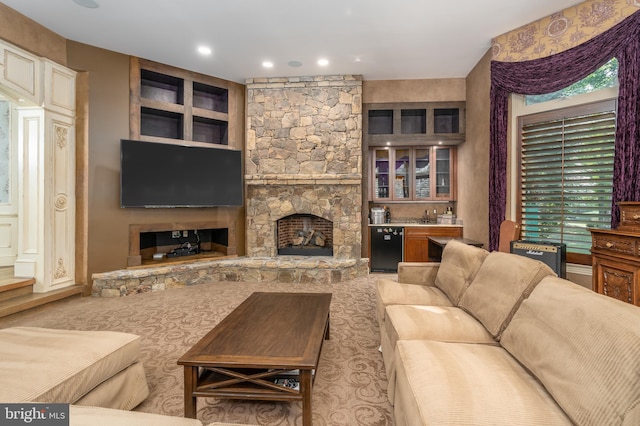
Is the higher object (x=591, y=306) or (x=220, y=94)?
(x=220, y=94)

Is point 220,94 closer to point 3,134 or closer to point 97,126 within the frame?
point 97,126

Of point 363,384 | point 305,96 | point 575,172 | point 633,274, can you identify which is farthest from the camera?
point 305,96

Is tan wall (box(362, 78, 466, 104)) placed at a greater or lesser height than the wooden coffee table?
greater

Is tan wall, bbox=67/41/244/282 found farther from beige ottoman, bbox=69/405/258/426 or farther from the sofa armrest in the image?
the sofa armrest

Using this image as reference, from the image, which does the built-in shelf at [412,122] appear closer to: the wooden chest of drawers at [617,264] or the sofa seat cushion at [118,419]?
the wooden chest of drawers at [617,264]

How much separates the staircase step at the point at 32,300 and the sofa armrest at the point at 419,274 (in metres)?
3.98

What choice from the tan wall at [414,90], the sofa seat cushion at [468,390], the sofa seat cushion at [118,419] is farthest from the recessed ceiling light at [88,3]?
the sofa seat cushion at [468,390]

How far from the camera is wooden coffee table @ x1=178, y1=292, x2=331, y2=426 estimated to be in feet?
4.75

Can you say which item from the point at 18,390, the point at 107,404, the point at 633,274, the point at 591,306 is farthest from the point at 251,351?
the point at 633,274

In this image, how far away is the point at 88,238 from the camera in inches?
155


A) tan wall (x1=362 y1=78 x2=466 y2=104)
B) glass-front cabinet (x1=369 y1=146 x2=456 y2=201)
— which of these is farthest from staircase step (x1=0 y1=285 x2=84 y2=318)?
tan wall (x1=362 y1=78 x2=466 y2=104)

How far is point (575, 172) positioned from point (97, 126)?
224 inches

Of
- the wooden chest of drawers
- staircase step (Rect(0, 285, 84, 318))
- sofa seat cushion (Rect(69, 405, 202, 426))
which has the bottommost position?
staircase step (Rect(0, 285, 84, 318))

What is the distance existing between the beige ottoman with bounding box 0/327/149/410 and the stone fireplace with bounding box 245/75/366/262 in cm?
335
